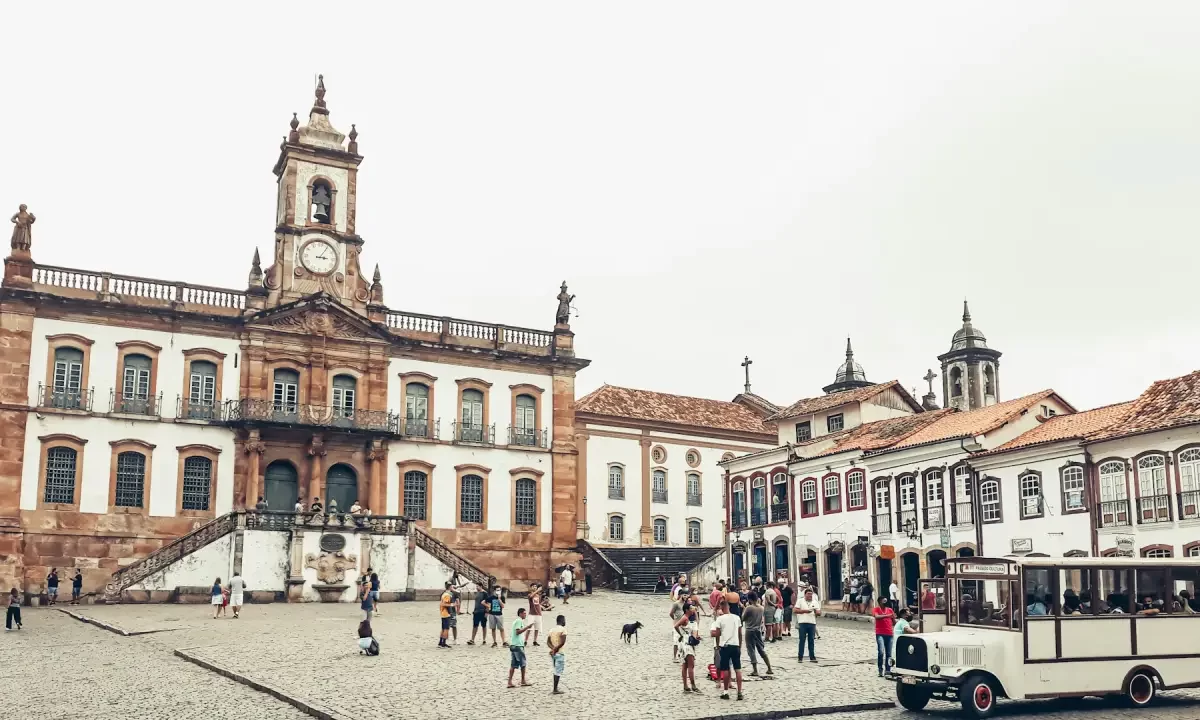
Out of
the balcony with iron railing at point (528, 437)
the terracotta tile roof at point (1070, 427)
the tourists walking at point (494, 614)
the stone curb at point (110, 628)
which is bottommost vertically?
the stone curb at point (110, 628)

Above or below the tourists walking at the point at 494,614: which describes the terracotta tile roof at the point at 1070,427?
above

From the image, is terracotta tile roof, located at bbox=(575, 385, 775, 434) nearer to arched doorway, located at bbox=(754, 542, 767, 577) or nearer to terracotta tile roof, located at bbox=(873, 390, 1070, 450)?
arched doorway, located at bbox=(754, 542, 767, 577)

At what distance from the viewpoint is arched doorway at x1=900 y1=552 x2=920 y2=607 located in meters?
38.0

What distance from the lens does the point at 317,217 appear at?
47.8 metres

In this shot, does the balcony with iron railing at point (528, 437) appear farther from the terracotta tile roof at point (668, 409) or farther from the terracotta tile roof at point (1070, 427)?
the terracotta tile roof at point (1070, 427)

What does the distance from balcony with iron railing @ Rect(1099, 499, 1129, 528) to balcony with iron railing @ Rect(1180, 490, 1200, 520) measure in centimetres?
160

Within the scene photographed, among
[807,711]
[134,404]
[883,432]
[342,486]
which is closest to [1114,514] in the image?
[883,432]

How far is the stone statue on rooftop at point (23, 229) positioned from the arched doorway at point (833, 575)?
→ 28951 millimetres

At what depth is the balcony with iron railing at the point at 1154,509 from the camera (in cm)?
3100

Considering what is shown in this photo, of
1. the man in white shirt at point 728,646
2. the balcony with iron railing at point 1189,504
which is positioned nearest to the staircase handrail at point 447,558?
the balcony with iron railing at point 1189,504

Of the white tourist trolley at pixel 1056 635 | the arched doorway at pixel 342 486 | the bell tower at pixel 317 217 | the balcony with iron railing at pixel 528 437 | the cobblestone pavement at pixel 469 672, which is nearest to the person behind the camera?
the cobblestone pavement at pixel 469 672

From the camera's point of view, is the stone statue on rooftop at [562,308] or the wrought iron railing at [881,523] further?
the stone statue on rooftop at [562,308]

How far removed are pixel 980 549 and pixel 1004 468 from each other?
2443 mm

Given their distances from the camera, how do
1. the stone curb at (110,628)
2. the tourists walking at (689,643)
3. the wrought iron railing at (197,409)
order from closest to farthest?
the tourists walking at (689,643) → the stone curb at (110,628) → the wrought iron railing at (197,409)
